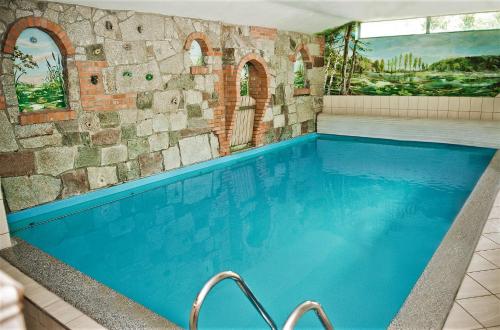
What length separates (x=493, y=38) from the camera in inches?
319

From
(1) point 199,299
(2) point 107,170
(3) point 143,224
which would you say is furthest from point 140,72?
(1) point 199,299

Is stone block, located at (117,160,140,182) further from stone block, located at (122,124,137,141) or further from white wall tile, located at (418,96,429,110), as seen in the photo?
white wall tile, located at (418,96,429,110)

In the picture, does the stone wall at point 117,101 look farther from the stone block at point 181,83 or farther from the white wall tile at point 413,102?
the white wall tile at point 413,102

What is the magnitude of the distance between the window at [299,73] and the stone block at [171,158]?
13.0 feet

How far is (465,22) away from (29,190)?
29.6 ft

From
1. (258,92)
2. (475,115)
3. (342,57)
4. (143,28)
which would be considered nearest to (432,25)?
(342,57)

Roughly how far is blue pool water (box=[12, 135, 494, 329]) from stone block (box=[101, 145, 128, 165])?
22.9 inches

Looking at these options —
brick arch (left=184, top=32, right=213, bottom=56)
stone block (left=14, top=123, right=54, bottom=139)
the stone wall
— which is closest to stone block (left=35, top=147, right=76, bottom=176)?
the stone wall

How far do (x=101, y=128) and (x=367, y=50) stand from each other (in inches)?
277

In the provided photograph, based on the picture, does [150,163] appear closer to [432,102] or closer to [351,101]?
[351,101]

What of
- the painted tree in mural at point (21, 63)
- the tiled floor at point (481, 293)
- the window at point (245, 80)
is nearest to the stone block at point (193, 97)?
the window at point (245, 80)

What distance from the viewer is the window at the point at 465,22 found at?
317 inches

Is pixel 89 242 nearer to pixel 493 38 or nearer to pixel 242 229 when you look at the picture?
pixel 242 229

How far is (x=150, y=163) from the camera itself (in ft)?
19.1
